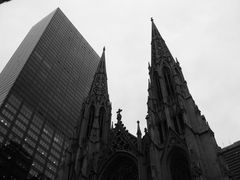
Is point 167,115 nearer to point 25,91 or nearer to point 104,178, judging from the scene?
point 104,178

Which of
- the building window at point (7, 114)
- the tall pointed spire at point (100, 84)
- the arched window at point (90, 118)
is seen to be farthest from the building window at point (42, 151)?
the arched window at point (90, 118)

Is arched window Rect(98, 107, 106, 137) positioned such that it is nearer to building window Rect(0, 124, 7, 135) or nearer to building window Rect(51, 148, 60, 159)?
building window Rect(0, 124, 7, 135)

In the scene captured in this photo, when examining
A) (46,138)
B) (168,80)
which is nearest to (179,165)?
(168,80)

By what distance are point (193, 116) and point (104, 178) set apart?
11.0 metres

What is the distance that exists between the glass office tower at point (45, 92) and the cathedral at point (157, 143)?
23.3m

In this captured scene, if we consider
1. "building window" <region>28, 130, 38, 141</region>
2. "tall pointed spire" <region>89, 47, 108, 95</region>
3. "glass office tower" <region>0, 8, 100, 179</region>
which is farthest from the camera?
"building window" <region>28, 130, 38, 141</region>

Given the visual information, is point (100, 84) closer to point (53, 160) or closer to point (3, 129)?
point (3, 129)

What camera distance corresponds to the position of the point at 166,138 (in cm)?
2808

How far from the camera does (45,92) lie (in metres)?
71.9

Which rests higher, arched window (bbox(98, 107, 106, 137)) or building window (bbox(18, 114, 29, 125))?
building window (bbox(18, 114, 29, 125))

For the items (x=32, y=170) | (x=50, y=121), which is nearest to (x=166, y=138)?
(x=32, y=170)

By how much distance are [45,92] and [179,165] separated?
5201 cm

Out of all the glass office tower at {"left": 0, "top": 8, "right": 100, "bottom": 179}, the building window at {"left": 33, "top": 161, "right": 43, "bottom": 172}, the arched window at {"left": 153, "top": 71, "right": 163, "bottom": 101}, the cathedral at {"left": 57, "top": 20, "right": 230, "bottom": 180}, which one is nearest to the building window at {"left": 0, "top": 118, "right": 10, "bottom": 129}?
the glass office tower at {"left": 0, "top": 8, "right": 100, "bottom": 179}

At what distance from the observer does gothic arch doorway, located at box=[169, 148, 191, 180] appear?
25.1 meters
